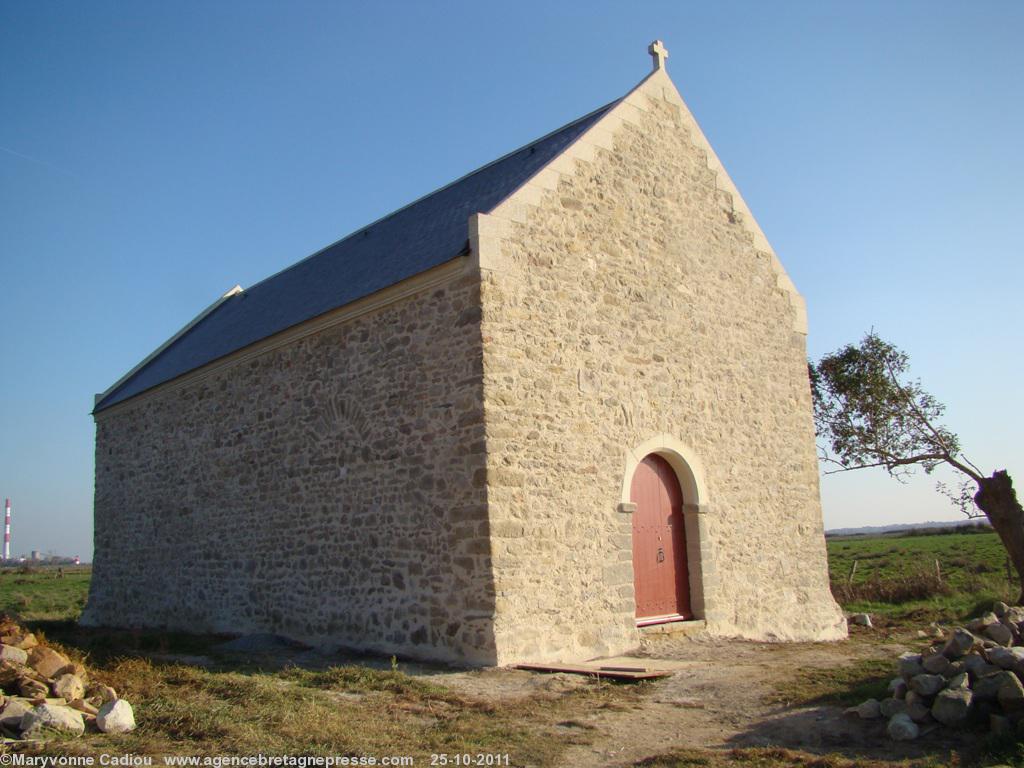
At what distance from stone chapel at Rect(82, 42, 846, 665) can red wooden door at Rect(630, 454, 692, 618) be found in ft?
0.15

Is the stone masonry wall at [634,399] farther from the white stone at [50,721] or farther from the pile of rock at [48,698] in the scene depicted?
the white stone at [50,721]

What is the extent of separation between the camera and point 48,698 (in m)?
6.41

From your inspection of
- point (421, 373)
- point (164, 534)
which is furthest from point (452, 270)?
point (164, 534)

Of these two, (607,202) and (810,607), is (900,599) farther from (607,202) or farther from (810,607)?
(607,202)

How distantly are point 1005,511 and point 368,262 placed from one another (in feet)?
41.2

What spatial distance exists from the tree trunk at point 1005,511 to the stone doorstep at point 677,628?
740 centimetres

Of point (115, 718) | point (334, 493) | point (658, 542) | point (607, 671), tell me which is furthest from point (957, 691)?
point (334, 493)

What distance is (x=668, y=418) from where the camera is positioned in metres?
11.8

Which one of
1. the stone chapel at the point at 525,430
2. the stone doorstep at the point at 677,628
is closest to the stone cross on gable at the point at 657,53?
the stone chapel at the point at 525,430

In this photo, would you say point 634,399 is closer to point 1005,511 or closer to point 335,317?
point 335,317

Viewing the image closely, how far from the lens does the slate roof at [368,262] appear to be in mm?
11414

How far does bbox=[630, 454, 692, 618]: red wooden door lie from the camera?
1125 centimetres

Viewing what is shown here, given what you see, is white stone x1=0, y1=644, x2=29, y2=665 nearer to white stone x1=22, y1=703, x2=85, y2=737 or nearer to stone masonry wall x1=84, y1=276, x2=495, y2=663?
white stone x1=22, y1=703, x2=85, y2=737

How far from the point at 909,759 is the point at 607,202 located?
7.91 metres
